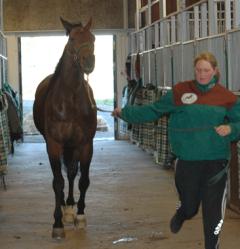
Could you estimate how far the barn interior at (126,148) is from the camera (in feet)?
14.9

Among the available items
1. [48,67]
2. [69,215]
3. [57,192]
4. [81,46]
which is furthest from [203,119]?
[48,67]

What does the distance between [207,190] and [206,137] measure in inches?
11.4

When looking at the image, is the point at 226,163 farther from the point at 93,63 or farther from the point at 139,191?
the point at 139,191

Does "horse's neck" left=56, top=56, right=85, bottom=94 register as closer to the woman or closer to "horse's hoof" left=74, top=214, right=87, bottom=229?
"horse's hoof" left=74, top=214, right=87, bottom=229

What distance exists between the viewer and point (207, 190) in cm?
327

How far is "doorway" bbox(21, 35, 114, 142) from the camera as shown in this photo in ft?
41.9

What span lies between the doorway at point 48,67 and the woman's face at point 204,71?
911 cm

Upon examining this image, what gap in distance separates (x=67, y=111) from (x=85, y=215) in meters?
1.07

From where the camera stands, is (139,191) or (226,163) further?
(139,191)

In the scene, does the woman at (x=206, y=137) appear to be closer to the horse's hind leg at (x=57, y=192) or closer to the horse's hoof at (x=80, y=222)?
the horse's hind leg at (x=57, y=192)

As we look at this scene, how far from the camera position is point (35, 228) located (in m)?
4.71

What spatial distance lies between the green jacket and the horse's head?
3.50 feet

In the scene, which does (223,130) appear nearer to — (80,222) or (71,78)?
(71,78)

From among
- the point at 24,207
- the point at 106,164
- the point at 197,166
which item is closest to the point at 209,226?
the point at 197,166
